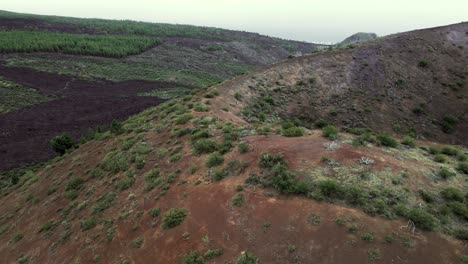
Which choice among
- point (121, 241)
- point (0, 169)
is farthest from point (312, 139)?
point (0, 169)

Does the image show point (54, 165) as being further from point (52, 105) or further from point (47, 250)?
point (52, 105)

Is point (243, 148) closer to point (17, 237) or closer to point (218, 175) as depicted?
point (218, 175)

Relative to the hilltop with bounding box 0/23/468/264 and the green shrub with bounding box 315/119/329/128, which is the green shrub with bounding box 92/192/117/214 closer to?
the hilltop with bounding box 0/23/468/264

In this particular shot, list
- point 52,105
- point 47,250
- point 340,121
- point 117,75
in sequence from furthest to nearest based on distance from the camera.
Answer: point 117,75 < point 52,105 < point 340,121 < point 47,250

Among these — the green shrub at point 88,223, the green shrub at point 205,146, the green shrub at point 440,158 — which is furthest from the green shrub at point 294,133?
the green shrub at point 88,223

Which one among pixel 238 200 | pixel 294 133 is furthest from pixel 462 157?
pixel 238 200

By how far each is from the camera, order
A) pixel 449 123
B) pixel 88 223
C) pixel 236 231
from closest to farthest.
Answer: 1. pixel 236 231
2. pixel 88 223
3. pixel 449 123

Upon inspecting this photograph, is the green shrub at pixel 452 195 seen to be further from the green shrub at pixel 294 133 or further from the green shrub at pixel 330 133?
the green shrub at pixel 294 133
